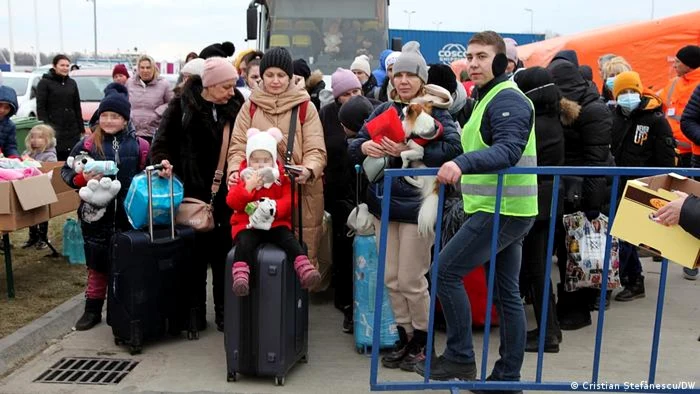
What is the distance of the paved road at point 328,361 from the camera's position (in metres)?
4.38

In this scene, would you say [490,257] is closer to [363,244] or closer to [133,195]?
[363,244]

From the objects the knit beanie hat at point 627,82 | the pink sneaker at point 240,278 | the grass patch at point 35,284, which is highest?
the knit beanie hat at point 627,82

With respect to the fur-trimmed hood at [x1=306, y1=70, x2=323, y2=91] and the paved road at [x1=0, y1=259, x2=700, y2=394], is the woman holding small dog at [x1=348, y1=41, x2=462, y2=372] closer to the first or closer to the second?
Result: the paved road at [x1=0, y1=259, x2=700, y2=394]

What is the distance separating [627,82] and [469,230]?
2.92m

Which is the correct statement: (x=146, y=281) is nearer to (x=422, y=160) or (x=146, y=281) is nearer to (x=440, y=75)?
(x=422, y=160)

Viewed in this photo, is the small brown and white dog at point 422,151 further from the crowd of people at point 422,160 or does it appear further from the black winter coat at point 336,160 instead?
the black winter coat at point 336,160

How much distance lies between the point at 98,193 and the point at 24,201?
0.83 meters

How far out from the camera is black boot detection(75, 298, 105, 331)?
17.7 ft

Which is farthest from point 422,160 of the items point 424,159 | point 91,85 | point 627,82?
point 91,85

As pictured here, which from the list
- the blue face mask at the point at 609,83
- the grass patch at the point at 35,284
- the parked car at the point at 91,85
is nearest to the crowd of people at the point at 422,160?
the blue face mask at the point at 609,83

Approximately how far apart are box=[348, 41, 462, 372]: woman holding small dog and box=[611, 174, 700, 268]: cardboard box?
1.18 meters

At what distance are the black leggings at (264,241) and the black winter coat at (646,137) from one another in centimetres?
335

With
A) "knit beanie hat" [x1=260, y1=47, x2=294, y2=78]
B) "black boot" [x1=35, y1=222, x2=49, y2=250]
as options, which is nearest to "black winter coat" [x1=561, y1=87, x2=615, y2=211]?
"knit beanie hat" [x1=260, y1=47, x2=294, y2=78]

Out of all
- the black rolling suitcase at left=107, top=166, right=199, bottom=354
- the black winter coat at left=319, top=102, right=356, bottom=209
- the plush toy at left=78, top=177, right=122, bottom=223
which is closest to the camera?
the black rolling suitcase at left=107, top=166, right=199, bottom=354
